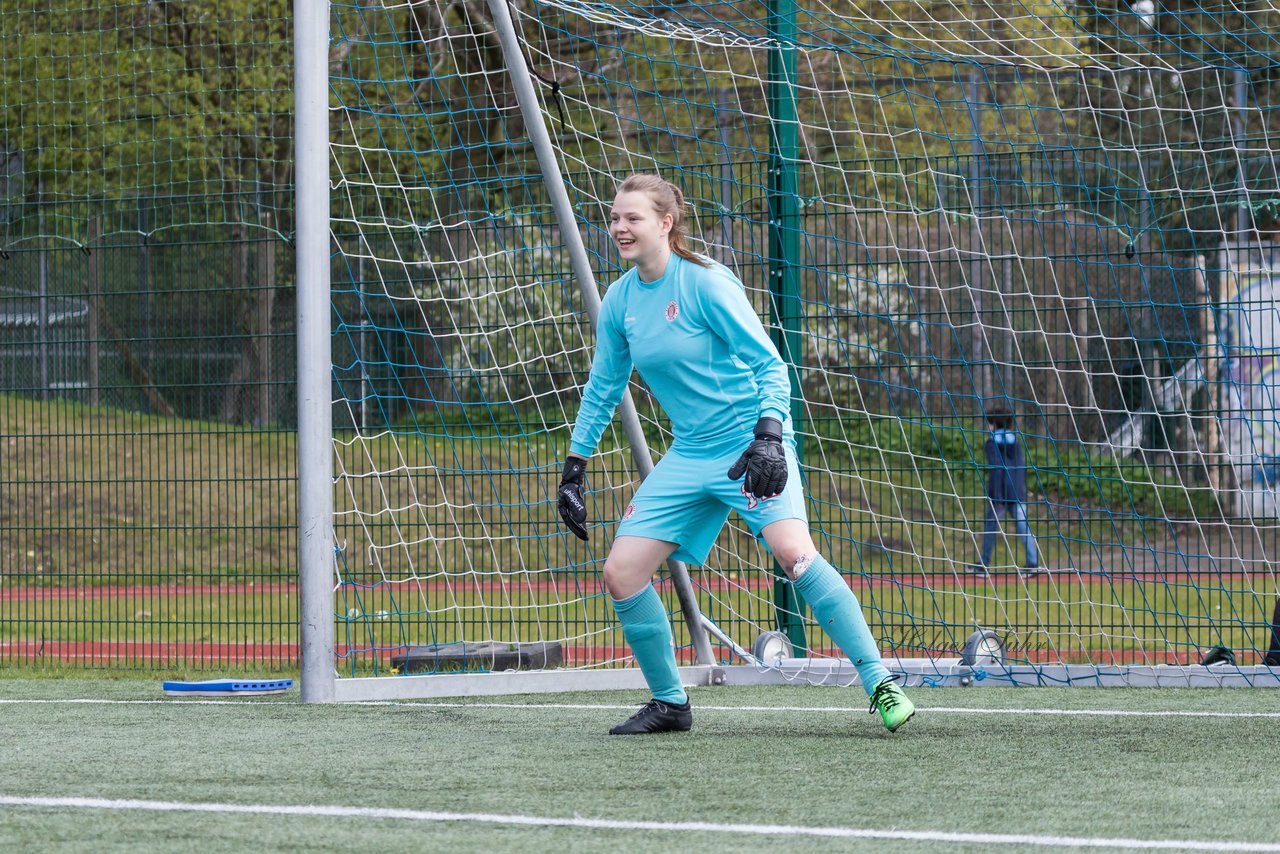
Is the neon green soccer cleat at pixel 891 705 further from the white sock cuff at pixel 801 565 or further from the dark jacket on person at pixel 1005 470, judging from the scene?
the dark jacket on person at pixel 1005 470

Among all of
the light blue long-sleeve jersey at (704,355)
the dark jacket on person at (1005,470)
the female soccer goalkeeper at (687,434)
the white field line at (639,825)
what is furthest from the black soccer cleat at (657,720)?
the dark jacket on person at (1005,470)

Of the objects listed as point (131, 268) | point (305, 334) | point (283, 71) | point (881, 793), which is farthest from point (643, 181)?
point (283, 71)

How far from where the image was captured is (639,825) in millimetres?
4039

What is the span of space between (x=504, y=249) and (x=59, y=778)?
5000mm

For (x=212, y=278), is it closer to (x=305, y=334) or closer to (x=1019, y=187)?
(x=305, y=334)

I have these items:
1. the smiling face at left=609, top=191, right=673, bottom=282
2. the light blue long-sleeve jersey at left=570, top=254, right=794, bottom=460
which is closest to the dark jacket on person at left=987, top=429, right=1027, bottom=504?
the light blue long-sleeve jersey at left=570, top=254, right=794, bottom=460

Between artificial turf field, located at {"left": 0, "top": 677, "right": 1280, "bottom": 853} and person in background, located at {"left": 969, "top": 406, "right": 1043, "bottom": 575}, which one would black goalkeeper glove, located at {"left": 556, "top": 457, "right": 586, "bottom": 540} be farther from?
person in background, located at {"left": 969, "top": 406, "right": 1043, "bottom": 575}

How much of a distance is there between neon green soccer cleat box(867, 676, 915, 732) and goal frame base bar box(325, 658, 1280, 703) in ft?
5.43

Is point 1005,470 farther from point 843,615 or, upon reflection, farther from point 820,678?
point 843,615

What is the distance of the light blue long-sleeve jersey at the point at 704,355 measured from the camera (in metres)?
5.62

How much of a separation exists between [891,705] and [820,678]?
84.5 inches

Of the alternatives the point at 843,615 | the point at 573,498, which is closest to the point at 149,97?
the point at 573,498

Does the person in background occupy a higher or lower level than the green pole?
lower

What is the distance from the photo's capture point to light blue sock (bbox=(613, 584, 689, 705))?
597 centimetres
